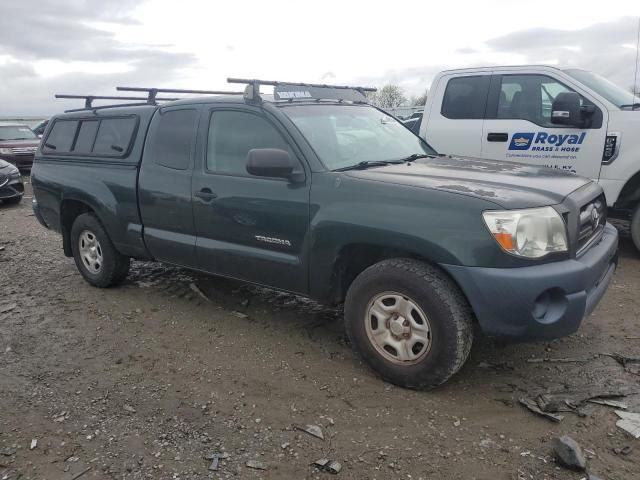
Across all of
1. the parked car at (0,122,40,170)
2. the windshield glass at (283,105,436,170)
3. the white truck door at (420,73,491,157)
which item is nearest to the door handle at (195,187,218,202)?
the windshield glass at (283,105,436,170)

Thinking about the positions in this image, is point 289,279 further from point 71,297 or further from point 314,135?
point 71,297

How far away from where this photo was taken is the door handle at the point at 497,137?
20.6 ft

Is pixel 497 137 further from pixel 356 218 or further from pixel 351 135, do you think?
pixel 356 218

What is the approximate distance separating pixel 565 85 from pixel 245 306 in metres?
4.14

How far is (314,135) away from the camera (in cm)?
384

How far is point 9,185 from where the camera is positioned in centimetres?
1073

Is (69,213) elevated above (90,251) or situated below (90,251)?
above

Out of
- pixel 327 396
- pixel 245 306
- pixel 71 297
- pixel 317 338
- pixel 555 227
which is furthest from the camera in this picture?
pixel 71 297

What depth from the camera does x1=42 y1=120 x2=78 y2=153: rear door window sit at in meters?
5.50

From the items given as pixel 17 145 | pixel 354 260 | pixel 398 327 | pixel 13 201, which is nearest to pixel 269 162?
pixel 354 260

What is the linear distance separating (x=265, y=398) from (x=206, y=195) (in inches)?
63.3

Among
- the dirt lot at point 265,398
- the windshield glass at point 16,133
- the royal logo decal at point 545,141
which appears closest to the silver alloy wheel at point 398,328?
the dirt lot at point 265,398

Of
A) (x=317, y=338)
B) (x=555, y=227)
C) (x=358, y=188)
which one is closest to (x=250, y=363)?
(x=317, y=338)

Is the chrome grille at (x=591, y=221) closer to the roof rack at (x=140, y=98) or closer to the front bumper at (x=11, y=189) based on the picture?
the roof rack at (x=140, y=98)
